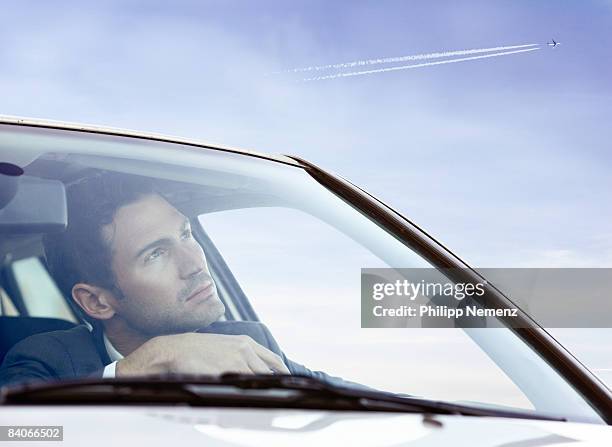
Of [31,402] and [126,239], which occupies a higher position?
[126,239]

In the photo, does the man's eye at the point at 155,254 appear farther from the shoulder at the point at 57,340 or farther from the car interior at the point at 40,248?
the shoulder at the point at 57,340

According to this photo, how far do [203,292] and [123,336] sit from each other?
276 mm

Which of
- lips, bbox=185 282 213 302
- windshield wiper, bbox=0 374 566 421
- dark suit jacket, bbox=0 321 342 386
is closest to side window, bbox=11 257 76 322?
dark suit jacket, bbox=0 321 342 386

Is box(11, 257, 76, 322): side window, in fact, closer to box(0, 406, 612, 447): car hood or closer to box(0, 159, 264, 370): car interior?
box(0, 159, 264, 370): car interior

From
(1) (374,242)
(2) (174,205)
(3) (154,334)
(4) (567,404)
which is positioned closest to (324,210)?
(1) (374,242)

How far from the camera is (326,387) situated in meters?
1.60

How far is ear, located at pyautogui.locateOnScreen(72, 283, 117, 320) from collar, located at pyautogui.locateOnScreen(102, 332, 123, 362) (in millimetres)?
60

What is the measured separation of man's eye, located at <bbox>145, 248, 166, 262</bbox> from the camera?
230cm

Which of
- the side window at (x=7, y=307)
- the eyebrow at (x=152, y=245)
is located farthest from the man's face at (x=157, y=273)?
the side window at (x=7, y=307)

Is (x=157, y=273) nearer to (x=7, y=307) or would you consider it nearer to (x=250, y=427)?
(x=7, y=307)

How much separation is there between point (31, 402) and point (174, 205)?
97 centimetres

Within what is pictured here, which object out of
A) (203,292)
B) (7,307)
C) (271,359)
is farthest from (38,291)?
(271,359)

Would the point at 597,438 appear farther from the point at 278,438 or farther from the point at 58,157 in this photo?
the point at 58,157

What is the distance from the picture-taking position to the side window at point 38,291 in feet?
7.62
